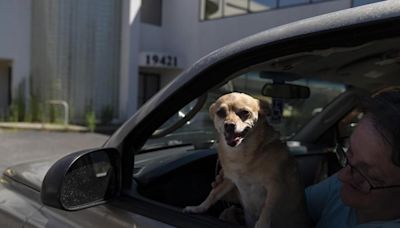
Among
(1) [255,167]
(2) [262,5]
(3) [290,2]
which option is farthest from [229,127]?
Result: (2) [262,5]

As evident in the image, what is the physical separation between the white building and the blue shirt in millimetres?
15374

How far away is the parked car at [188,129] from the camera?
58.5 inches

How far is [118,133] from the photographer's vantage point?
78.2 inches

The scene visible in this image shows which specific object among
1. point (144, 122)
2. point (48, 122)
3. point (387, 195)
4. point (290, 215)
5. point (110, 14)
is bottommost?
point (48, 122)

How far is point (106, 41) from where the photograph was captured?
20.6 m

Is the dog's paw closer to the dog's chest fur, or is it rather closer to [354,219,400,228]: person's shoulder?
the dog's chest fur

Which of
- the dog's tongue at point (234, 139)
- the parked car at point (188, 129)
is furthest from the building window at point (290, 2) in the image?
the dog's tongue at point (234, 139)

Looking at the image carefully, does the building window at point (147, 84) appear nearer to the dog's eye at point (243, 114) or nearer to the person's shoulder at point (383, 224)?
the dog's eye at point (243, 114)

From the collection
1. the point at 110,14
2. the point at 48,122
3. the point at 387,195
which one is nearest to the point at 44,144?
the point at 48,122

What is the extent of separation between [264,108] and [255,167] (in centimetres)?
24

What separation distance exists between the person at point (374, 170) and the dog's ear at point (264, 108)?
37 centimetres

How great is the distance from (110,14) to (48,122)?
4.86m

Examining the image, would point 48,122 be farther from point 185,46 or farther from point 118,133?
point 118,133

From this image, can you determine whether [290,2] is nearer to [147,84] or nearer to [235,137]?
[147,84]
